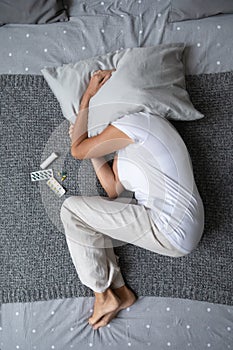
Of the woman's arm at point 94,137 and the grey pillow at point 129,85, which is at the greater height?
the grey pillow at point 129,85

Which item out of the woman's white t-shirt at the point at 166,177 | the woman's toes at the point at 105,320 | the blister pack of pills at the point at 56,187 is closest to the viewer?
the woman's white t-shirt at the point at 166,177

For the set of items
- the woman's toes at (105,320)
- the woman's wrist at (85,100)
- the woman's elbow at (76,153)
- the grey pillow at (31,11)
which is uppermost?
the grey pillow at (31,11)

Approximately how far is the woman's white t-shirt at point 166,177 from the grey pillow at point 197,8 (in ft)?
1.72

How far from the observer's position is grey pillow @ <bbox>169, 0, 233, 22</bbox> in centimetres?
183

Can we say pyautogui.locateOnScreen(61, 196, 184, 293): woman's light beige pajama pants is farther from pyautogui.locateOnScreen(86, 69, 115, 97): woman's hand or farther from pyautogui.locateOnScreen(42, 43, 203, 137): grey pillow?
pyautogui.locateOnScreen(86, 69, 115, 97): woman's hand

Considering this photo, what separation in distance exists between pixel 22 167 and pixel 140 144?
20.6 inches

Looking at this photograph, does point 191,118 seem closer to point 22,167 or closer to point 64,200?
point 64,200

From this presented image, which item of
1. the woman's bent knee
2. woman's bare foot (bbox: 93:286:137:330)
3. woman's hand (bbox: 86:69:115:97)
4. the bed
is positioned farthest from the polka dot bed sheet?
woman's bare foot (bbox: 93:286:137:330)

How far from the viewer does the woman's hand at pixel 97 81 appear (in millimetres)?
1711

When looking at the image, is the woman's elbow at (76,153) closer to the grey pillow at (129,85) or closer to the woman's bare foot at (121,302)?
the grey pillow at (129,85)

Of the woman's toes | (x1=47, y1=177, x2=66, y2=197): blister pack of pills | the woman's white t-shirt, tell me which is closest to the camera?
the woman's white t-shirt

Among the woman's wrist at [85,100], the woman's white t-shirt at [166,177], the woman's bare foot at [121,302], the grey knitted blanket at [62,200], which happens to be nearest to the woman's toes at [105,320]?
the woman's bare foot at [121,302]

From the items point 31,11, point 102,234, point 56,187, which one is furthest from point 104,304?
point 31,11

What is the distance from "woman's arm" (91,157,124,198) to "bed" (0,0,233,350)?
5 centimetres
